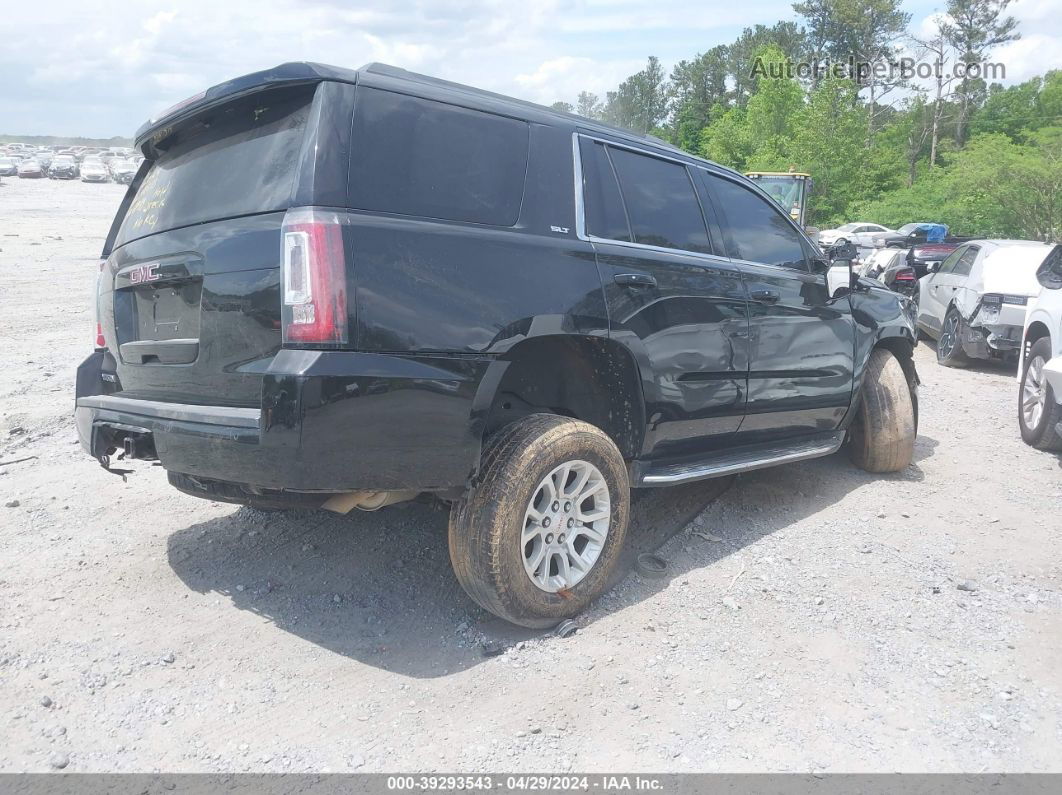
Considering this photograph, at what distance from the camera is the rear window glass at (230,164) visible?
10.1 feet

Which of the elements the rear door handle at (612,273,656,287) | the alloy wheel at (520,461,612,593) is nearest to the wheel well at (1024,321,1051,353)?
the rear door handle at (612,273,656,287)

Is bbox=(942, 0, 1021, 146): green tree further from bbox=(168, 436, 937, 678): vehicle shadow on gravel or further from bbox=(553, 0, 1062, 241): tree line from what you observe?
bbox=(168, 436, 937, 678): vehicle shadow on gravel

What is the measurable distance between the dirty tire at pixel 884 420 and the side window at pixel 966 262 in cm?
616

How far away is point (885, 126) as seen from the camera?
2356 inches

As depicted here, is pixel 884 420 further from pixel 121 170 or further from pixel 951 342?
pixel 121 170

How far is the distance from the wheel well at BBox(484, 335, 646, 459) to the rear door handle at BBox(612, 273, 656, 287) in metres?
0.27

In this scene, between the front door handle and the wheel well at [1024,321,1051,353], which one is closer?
the front door handle

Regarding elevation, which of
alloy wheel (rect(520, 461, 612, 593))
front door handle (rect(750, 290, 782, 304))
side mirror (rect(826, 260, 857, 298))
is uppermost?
side mirror (rect(826, 260, 857, 298))

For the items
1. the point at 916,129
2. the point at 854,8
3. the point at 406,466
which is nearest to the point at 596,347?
the point at 406,466

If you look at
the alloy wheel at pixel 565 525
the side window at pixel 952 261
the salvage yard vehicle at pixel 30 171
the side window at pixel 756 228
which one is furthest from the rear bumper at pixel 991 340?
the salvage yard vehicle at pixel 30 171

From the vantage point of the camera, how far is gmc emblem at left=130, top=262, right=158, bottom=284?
136 inches

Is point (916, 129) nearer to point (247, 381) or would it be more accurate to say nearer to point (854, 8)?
point (854, 8)

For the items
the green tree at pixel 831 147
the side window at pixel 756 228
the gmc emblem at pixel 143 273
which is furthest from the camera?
the green tree at pixel 831 147

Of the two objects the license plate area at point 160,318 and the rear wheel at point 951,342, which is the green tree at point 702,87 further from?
the license plate area at point 160,318
